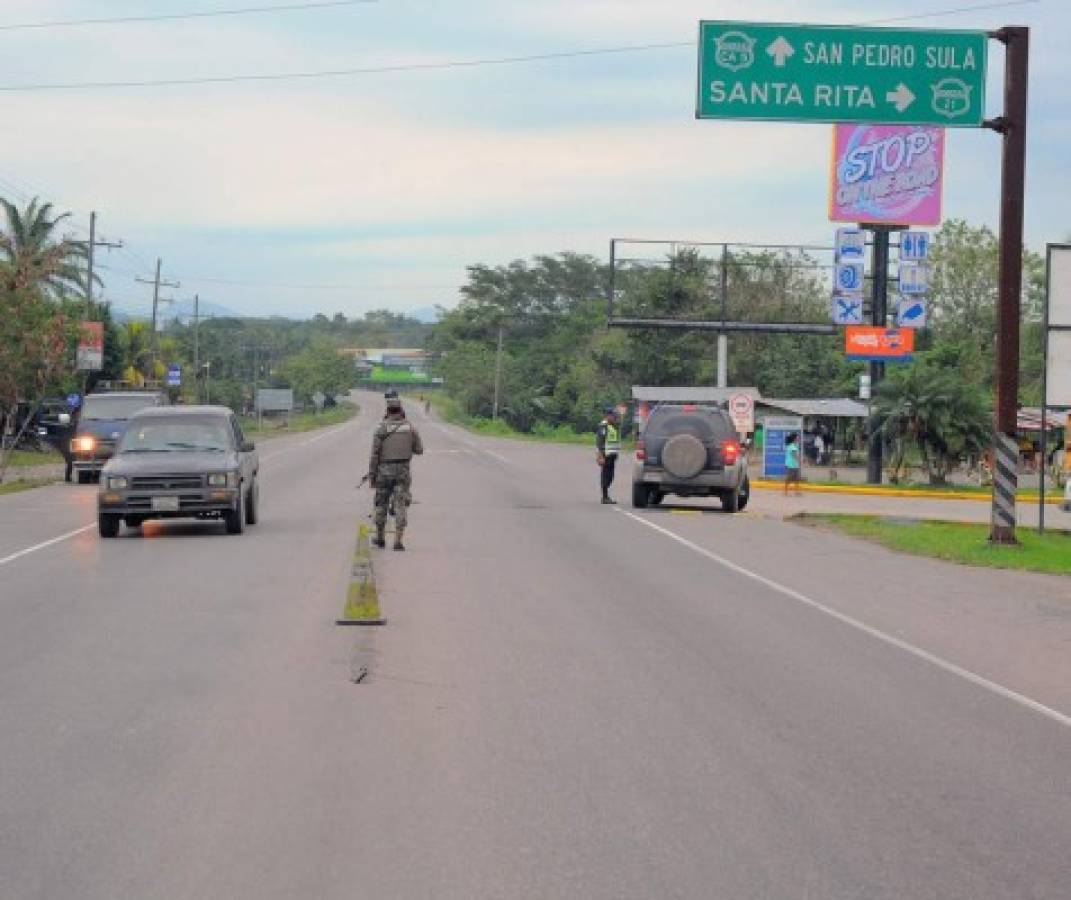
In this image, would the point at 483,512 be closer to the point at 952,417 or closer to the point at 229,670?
the point at 229,670

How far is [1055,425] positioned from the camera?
51.6 m

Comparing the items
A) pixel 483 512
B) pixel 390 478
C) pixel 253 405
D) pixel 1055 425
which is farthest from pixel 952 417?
pixel 253 405

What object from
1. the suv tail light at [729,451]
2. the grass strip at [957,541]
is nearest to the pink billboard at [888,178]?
the grass strip at [957,541]

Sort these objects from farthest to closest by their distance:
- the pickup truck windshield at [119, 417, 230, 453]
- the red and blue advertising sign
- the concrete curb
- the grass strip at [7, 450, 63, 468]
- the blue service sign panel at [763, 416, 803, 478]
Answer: the red and blue advertising sign
the grass strip at [7, 450, 63, 468]
the blue service sign panel at [763, 416, 803, 478]
the concrete curb
the pickup truck windshield at [119, 417, 230, 453]

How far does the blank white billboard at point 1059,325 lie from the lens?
24.0m

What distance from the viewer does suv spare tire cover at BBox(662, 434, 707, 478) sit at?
92.0 ft

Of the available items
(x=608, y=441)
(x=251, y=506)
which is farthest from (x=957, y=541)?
(x=251, y=506)

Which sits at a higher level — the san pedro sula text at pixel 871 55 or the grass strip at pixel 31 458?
the san pedro sula text at pixel 871 55

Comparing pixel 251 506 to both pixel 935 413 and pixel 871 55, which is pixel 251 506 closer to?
pixel 871 55

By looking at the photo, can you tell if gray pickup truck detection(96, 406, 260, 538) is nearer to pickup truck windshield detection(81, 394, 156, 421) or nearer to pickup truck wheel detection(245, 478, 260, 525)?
pickup truck wheel detection(245, 478, 260, 525)

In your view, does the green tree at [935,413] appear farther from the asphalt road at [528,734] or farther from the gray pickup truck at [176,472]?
the asphalt road at [528,734]

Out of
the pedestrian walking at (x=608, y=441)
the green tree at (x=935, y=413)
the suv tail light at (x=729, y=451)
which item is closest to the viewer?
the suv tail light at (x=729, y=451)

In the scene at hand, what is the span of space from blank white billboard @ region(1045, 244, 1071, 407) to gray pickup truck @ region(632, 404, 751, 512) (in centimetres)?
627

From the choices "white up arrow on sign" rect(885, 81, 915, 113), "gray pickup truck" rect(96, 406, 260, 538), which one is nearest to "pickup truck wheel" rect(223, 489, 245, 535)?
"gray pickup truck" rect(96, 406, 260, 538)
